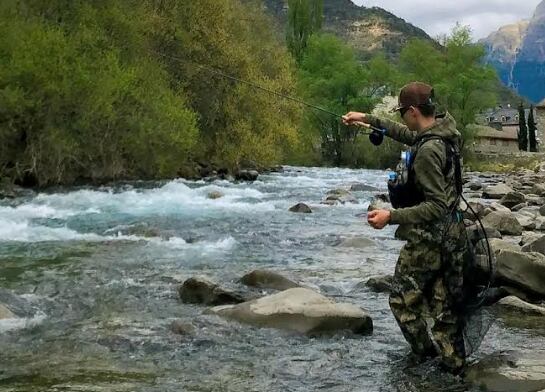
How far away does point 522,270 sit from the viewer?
810 centimetres

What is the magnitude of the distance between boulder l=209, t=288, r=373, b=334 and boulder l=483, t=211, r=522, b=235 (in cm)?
721

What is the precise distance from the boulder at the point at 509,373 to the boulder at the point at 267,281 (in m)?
3.74

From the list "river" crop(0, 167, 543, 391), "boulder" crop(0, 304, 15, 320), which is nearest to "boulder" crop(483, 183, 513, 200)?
"river" crop(0, 167, 543, 391)

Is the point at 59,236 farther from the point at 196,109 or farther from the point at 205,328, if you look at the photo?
the point at 196,109

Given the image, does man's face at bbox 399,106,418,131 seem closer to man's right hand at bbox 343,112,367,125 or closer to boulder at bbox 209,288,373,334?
man's right hand at bbox 343,112,367,125

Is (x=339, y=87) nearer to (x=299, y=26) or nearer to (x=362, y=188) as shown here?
(x=299, y=26)

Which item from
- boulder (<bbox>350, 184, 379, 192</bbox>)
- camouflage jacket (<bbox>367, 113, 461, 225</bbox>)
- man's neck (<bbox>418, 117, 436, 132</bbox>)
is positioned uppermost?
man's neck (<bbox>418, 117, 436, 132</bbox>)

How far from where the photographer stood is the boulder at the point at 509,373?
5.04 m

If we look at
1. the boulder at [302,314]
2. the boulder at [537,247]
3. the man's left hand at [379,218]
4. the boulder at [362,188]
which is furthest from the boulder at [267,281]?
the boulder at [362,188]

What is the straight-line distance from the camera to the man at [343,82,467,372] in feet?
16.9

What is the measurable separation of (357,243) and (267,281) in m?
4.07

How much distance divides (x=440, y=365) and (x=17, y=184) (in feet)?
72.5

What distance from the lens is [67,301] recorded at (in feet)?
27.5

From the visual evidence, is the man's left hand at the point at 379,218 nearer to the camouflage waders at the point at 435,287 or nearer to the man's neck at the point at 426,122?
the camouflage waders at the point at 435,287
